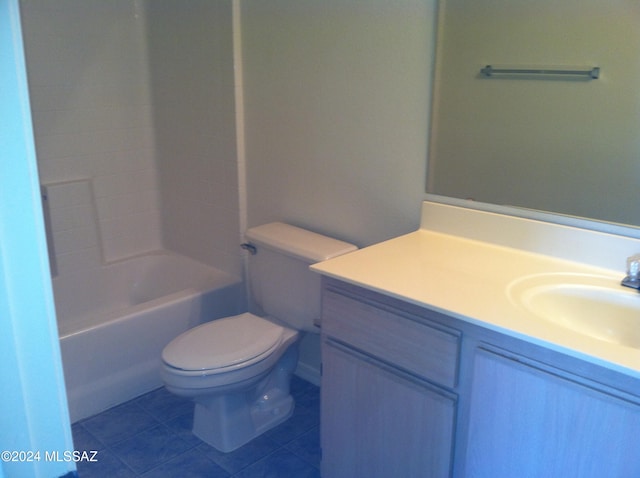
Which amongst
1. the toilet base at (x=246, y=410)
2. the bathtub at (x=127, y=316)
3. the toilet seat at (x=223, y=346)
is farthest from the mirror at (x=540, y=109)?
the bathtub at (x=127, y=316)

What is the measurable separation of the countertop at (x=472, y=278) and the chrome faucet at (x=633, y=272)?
0.18 feet

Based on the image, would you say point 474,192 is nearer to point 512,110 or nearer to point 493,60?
point 512,110

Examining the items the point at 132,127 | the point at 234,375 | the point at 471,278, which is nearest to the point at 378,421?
the point at 471,278

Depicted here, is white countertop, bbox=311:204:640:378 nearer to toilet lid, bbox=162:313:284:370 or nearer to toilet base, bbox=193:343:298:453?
toilet lid, bbox=162:313:284:370

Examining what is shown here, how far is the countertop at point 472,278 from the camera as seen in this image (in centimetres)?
122

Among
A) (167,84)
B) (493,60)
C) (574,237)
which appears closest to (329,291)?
(574,237)

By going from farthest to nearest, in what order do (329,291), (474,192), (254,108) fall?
(254,108), (474,192), (329,291)

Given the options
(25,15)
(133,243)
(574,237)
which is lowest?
(133,243)

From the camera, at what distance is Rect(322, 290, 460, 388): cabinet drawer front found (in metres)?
1.47

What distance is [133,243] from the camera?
322 cm

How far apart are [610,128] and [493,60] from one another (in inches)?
16.4

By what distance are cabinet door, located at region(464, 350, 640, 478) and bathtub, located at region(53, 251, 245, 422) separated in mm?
1610

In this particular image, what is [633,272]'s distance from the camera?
1.52m

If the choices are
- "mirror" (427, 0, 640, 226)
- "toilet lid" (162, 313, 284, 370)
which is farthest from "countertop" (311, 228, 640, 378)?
"toilet lid" (162, 313, 284, 370)
